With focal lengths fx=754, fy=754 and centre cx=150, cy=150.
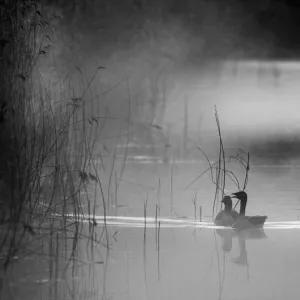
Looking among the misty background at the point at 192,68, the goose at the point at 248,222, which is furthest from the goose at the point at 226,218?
the misty background at the point at 192,68

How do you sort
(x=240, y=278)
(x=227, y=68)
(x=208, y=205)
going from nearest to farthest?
1. (x=240, y=278)
2. (x=208, y=205)
3. (x=227, y=68)

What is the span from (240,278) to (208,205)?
6.25 feet

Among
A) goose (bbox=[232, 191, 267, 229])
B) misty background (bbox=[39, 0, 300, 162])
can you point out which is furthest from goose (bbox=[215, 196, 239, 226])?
misty background (bbox=[39, 0, 300, 162])

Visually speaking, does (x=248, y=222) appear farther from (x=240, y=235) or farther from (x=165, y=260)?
(x=165, y=260)

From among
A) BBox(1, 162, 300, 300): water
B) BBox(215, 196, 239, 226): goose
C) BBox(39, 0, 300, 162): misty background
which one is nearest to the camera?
BBox(1, 162, 300, 300): water

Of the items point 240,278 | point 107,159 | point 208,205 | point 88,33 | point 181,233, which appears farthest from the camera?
point 107,159

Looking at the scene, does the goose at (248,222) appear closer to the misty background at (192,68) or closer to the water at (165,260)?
the water at (165,260)

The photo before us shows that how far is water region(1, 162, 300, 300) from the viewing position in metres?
2.16

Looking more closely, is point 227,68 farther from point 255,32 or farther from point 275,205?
point 275,205

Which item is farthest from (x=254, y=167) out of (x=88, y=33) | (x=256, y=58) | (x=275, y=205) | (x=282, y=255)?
(x=282, y=255)

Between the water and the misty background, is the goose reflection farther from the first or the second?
the misty background

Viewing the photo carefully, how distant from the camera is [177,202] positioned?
4320 millimetres

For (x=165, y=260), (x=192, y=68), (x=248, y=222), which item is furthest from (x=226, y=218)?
(x=192, y=68)

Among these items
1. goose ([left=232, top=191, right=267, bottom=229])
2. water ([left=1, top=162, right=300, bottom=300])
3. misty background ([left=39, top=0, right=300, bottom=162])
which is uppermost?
misty background ([left=39, top=0, right=300, bottom=162])
